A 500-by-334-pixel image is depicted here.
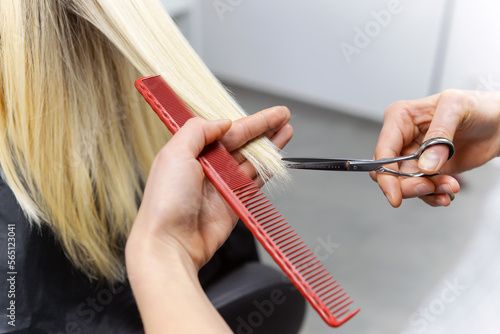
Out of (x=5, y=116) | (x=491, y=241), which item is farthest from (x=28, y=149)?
(x=491, y=241)

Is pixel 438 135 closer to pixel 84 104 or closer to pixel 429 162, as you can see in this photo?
pixel 429 162

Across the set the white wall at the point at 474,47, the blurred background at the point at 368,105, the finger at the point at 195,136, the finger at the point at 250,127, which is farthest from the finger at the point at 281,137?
the white wall at the point at 474,47

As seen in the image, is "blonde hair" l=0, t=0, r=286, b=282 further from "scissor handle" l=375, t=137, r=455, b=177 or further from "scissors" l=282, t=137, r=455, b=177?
"scissor handle" l=375, t=137, r=455, b=177

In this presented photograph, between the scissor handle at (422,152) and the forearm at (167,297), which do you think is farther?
the scissor handle at (422,152)

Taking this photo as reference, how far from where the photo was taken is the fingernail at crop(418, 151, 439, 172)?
0.75 metres

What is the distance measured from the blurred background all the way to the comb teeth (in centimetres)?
85

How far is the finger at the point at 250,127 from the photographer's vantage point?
75 centimetres

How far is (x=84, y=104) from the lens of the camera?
0.84m

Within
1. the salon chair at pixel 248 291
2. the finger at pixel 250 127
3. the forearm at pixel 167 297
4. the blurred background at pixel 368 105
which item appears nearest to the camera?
the forearm at pixel 167 297

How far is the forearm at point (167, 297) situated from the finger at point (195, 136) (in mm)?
138

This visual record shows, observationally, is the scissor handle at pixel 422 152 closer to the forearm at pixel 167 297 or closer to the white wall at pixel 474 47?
the forearm at pixel 167 297

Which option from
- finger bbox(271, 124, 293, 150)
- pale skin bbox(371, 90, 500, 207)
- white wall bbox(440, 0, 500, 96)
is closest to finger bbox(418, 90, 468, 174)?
pale skin bbox(371, 90, 500, 207)

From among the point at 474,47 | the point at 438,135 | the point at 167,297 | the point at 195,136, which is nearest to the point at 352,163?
the point at 438,135

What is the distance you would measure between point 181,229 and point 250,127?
21 centimetres
